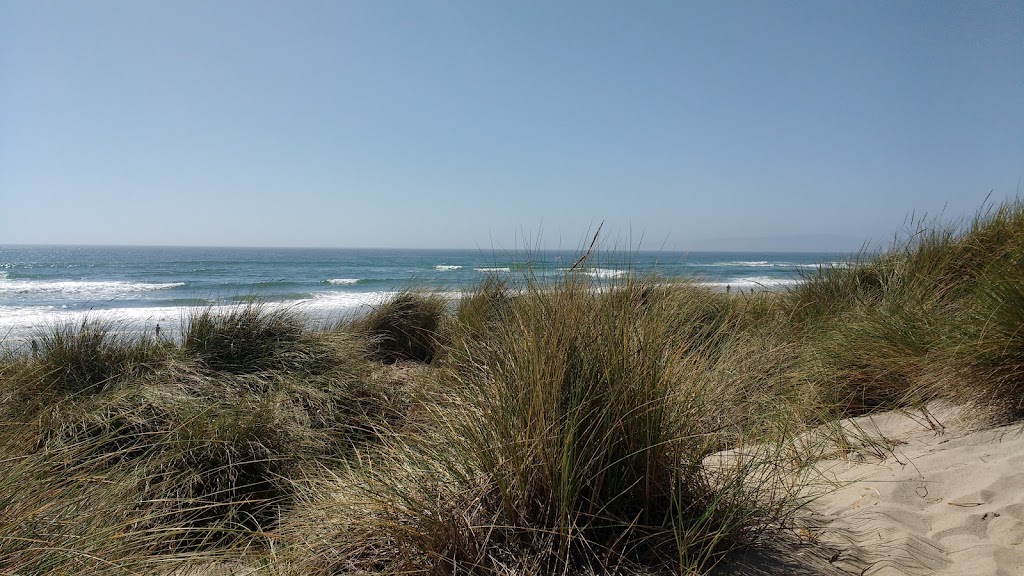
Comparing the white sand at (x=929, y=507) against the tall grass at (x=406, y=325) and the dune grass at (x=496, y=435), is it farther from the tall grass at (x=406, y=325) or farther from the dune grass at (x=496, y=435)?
the tall grass at (x=406, y=325)

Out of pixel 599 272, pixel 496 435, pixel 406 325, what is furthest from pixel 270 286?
pixel 496 435

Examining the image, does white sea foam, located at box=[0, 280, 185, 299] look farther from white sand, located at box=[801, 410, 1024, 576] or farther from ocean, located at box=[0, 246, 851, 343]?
white sand, located at box=[801, 410, 1024, 576]

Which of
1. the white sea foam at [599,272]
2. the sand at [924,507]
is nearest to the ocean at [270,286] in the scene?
the white sea foam at [599,272]

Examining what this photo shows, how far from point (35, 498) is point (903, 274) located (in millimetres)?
6330

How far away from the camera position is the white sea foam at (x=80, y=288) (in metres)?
23.4

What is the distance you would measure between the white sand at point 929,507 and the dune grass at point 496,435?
0.19 m

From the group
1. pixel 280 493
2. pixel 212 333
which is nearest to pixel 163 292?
pixel 212 333

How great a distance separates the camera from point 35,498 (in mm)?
1878

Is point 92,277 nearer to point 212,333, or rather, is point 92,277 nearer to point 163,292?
point 163,292

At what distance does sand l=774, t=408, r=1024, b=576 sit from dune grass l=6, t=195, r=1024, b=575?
169 millimetres

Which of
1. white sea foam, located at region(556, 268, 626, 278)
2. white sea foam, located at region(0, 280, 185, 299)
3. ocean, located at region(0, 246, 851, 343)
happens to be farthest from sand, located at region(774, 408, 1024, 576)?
white sea foam, located at region(0, 280, 185, 299)

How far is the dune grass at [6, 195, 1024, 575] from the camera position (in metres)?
1.84

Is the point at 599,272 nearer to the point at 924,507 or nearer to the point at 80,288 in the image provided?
the point at 924,507

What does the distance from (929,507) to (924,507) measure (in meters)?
0.02
